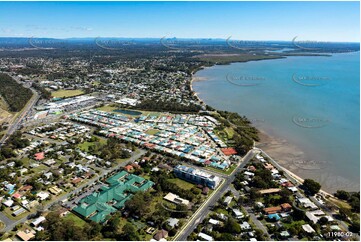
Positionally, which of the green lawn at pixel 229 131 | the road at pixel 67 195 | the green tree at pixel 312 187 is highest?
the green tree at pixel 312 187

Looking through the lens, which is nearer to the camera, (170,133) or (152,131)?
(170,133)

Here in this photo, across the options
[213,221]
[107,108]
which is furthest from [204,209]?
[107,108]

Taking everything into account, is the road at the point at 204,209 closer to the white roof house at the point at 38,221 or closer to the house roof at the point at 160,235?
the house roof at the point at 160,235

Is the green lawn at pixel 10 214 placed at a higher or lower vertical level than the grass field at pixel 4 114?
higher

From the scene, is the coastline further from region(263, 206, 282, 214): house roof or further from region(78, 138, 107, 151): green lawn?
region(78, 138, 107, 151): green lawn

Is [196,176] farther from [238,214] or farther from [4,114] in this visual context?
[4,114]

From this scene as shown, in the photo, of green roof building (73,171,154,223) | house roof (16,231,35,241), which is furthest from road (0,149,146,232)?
green roof building (73,171,154,223)

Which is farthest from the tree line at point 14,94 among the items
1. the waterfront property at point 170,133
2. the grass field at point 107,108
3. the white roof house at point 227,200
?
the white roof house at point 227,200
